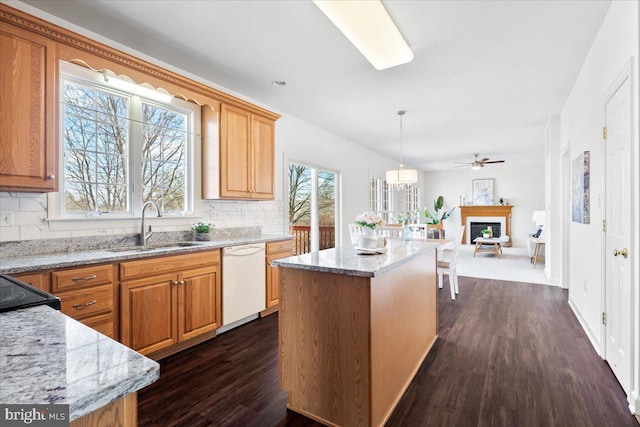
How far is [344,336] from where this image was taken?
1812 mm

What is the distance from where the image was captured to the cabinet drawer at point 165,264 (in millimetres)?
2400

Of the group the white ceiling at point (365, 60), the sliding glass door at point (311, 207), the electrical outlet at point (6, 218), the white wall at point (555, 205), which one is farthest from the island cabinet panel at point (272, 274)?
the white wall at point (555, 205)

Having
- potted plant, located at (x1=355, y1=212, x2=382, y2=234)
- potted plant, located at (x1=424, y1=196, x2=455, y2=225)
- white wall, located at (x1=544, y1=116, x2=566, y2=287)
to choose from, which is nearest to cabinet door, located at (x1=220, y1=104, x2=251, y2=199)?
potted plant, located at (x1=355, y1=212, x2=382, y2=234)

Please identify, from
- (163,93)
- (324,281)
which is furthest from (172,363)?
(163,93)

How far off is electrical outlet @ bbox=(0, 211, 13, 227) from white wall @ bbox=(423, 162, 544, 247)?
36.3 ft

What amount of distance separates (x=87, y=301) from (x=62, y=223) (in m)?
0.76

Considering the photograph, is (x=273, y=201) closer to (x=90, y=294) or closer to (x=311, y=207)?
(x=311, y=207)

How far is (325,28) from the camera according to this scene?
2.58 meters

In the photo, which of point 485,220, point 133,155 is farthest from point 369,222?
point 485,220

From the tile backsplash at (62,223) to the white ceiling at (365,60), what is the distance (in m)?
1.37

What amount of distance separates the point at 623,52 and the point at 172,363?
153 inches

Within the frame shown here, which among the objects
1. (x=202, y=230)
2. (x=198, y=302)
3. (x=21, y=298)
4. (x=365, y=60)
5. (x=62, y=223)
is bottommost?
(x=198, y=302)

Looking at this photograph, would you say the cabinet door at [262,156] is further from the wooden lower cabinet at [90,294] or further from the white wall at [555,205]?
the white wall at [555,205]

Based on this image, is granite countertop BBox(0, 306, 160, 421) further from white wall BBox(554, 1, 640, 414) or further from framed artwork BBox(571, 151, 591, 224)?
framed artwork BBox(571, 151, 591, 224)
